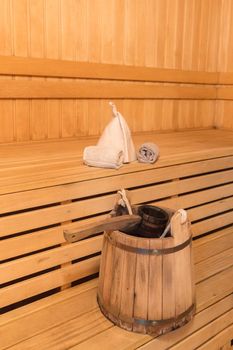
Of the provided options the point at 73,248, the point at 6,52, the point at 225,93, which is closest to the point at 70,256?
the point at 73,248

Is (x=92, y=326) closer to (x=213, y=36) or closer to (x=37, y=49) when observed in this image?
(x=37, y=49)

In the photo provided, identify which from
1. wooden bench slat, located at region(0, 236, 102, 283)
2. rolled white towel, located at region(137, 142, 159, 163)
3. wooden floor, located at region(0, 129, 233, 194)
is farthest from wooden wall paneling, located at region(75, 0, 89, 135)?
wooden bench slat, located at region(0, 236, 102, 283)

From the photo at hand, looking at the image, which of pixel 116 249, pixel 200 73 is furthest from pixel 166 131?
pixel 116 249

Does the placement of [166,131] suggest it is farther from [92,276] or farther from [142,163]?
[92,276]

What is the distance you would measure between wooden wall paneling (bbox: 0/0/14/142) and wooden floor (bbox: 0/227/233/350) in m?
1.05

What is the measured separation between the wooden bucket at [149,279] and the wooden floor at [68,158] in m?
0.35

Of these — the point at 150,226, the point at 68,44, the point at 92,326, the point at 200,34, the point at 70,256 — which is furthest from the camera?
the point at 200,34

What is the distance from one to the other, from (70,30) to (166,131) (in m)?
1.12

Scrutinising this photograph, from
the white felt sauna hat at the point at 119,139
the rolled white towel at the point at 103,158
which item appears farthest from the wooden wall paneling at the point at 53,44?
the rolled white towel at the point at 103,158

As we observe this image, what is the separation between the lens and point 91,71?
8.48 feet

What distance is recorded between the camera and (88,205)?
172cm

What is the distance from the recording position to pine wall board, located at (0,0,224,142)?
90.1 inches

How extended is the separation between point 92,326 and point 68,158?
32.1 inches

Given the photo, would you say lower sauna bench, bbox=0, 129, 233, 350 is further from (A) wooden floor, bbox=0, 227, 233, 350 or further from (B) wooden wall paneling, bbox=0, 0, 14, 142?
(B) wooden wall paneling, bbox=0, 0, 14, 142
